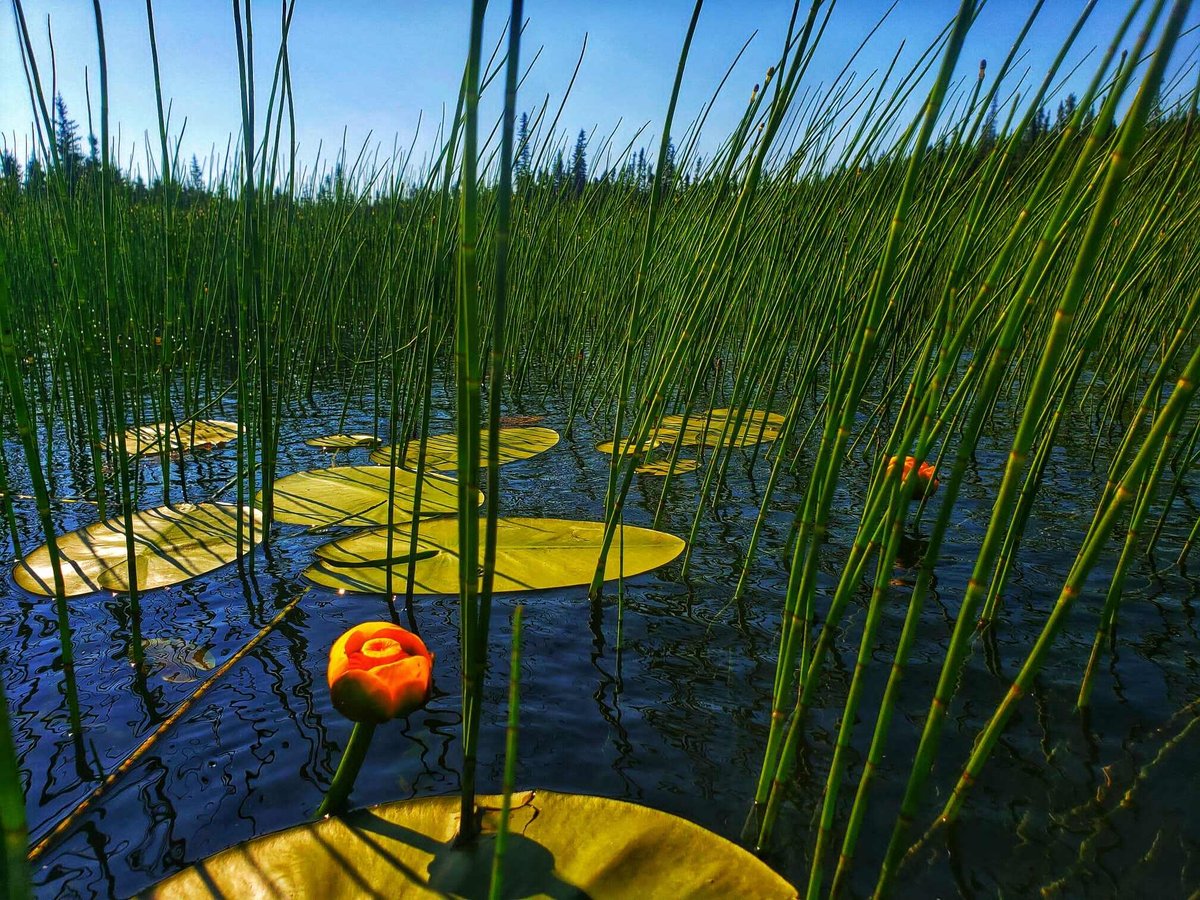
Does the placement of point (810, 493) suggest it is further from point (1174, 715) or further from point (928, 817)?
point (1174, 715)

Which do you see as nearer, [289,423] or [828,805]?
[828,805]

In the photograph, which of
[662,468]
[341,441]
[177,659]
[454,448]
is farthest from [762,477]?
[177,659]

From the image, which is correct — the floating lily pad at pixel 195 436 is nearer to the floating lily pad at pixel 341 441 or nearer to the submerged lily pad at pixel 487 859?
the floating lily pad at pixel 341 441

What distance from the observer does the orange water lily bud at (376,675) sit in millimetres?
843

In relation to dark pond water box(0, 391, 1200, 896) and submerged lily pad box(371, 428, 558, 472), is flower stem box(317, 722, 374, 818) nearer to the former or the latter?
dark pond water box(0, 391, 1200, 896)

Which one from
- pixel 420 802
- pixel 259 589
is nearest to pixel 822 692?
pixel 420 802

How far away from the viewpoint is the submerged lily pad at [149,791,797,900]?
774 mm

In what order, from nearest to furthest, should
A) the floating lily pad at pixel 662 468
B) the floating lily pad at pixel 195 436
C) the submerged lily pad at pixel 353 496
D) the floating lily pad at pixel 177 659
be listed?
the floating lily pad at pixel 177 659
the submerged lily pad at pixel 353 496
the floating lily pad at pixel 662 468
the floating lily pad at pixel 195 436

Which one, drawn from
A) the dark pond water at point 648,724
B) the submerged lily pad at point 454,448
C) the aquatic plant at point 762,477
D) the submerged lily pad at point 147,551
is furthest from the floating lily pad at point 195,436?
the dark pond water at point 648,724

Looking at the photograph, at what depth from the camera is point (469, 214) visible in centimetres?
59

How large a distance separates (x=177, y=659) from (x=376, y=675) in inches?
25.5

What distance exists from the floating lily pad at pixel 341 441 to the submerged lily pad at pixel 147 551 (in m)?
0.72

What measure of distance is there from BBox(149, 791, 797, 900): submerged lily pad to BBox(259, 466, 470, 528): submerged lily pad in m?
1.02

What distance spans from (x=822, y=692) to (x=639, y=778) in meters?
0.34
